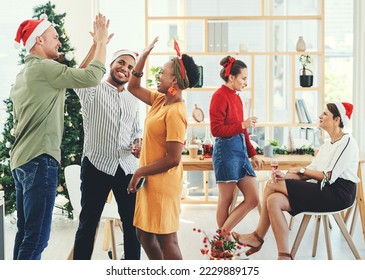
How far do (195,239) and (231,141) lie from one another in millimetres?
962

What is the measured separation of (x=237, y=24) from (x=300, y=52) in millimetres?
704

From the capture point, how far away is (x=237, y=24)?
668 cm

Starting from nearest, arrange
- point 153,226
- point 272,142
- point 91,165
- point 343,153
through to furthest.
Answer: point 153,226 < point 91,165 < point 343,153 < point 272,142

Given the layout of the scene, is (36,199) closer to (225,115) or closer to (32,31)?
(32,31)

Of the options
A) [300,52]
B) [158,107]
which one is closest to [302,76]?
[300,52]

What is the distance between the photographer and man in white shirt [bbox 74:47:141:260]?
12.8 ft

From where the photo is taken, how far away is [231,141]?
193 inches

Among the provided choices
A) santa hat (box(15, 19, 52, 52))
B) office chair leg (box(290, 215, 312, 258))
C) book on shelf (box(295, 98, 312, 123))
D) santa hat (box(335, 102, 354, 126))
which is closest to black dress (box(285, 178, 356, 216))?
office chair leg (box(290, 215, 312, 258))

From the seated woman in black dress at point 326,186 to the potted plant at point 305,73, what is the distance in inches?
67.0

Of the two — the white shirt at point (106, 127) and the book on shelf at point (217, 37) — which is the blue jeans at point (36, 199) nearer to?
the white shirt at point (106, 127)

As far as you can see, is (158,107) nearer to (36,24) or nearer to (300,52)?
(36,24)

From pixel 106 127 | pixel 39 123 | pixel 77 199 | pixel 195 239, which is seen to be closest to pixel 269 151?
pixel 195 239

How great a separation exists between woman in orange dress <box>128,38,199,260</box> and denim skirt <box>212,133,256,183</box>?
136 centimetres

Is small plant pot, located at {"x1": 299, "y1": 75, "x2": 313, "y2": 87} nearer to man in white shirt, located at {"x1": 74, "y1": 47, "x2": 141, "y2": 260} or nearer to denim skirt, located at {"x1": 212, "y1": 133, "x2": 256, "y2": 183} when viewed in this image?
denim skirt, located at {"x1": 212, "y1": 133, "x2": 256, "y2": 183}
